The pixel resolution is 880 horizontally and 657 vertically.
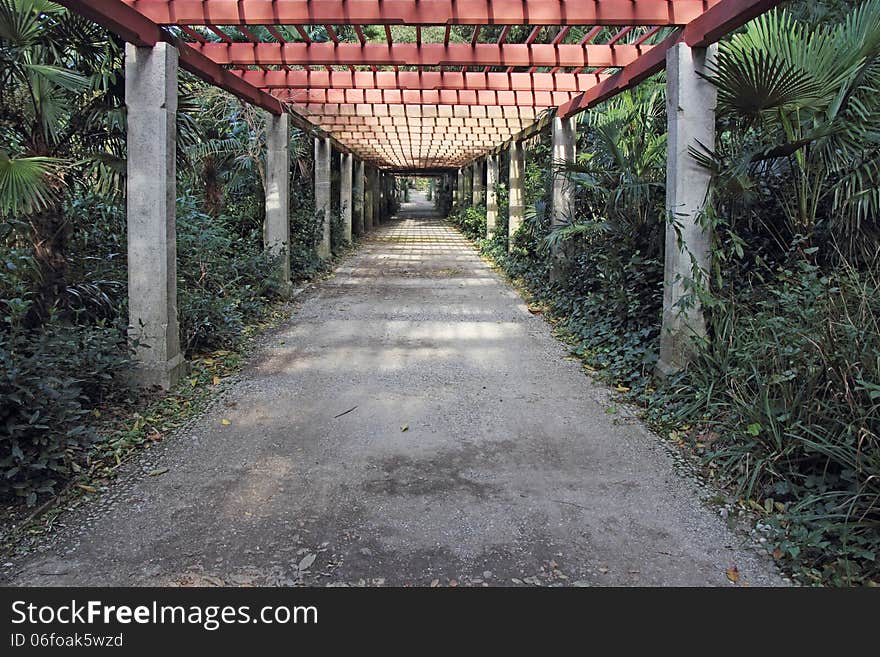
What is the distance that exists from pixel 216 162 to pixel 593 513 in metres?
10.9

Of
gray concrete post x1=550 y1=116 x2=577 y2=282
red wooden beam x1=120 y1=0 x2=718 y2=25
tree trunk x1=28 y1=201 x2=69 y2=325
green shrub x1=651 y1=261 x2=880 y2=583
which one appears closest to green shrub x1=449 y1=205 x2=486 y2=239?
gray concrete post x1=550 y1=116 x2=577 y2=282

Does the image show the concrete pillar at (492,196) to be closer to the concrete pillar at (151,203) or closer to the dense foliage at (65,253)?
the dense foliage at (65,253)

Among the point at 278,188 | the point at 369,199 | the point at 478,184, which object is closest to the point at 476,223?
the point at 478,184

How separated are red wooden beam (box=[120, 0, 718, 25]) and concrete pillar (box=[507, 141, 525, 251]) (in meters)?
8.91

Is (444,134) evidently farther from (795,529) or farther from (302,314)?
(795,529)

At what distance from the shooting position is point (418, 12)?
594 centimetres

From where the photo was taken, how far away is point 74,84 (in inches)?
205

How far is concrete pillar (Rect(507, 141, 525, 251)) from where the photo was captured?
1491 cm

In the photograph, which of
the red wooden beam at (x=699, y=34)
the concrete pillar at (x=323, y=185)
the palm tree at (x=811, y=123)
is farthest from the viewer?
the concrete pillar at (x=323, y=185)

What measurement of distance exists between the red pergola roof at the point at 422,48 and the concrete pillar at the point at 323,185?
2.63 metres

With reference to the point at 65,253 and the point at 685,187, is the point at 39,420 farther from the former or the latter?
the point at 685,187

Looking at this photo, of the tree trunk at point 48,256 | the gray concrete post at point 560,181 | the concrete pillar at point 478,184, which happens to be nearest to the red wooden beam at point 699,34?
the gray concrete post at point 560,181

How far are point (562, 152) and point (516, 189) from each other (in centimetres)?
449

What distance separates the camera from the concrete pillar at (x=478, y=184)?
949 inches
